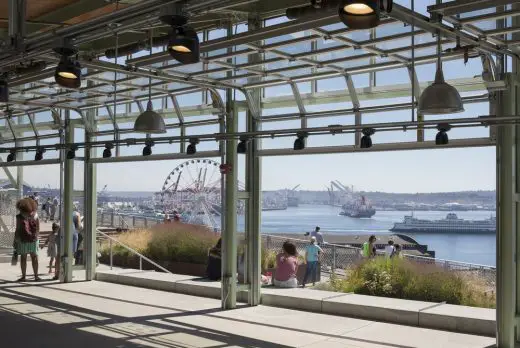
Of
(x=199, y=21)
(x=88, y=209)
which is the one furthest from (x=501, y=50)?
(x=88, y=209)

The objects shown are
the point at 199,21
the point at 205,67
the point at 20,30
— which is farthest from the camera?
the point at 205,67

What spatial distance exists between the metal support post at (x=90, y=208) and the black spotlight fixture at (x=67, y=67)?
6.67 m

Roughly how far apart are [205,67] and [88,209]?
5895mm

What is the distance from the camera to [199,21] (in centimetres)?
858

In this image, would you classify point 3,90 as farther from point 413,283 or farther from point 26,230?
point 413,283

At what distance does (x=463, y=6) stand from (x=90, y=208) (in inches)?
407

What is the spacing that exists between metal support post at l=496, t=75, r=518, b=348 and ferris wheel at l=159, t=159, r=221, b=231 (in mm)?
19251

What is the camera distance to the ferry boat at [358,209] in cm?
7967

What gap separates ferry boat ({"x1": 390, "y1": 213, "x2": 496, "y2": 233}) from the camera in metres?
51.1

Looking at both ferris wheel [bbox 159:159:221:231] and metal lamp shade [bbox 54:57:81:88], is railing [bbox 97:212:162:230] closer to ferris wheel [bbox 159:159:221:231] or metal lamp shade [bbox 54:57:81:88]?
ferris wheel [bbox 159:159:221:231]

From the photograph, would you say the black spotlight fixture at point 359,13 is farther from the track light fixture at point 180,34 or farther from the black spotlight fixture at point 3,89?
the black spotlight fixture at point 3,89

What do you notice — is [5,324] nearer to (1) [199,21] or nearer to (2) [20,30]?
(2) [20,30]

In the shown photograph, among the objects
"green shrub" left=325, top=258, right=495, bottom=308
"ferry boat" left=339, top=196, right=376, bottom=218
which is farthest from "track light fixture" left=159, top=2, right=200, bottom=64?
"ferry boat" left=339, top=196, right=376, bottom=218

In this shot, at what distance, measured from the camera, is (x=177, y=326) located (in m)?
9.05
